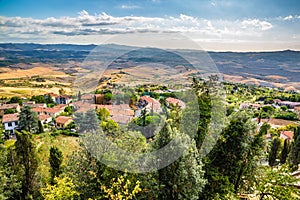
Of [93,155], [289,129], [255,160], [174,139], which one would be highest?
[174,139]

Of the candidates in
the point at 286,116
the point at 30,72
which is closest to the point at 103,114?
the point at 286,116

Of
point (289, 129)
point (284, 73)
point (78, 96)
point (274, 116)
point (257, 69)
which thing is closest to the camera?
point (78, 96)

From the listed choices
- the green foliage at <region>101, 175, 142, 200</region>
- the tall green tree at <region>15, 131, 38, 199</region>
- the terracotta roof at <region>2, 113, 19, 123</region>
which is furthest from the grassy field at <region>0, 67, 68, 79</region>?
the green foliage at <region>101, 175, 142, 200</region>

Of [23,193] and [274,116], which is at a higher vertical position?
[23,193]

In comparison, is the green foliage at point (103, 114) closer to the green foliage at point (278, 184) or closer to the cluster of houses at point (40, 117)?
the cluster of houses at point (40, 117)

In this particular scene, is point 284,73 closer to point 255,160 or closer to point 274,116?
point 274,116

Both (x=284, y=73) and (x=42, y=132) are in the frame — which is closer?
(x=42, y=132)

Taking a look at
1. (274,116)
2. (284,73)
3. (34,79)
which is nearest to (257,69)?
(284,73)

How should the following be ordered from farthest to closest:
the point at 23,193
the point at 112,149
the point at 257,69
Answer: the point at 257,69 < the point at 23,193 < the point at 112,149

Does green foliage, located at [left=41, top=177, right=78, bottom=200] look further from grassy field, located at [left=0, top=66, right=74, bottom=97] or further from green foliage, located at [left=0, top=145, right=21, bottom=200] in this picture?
grassy field, located at [left=0, top=66, right=74, bottom=97]
